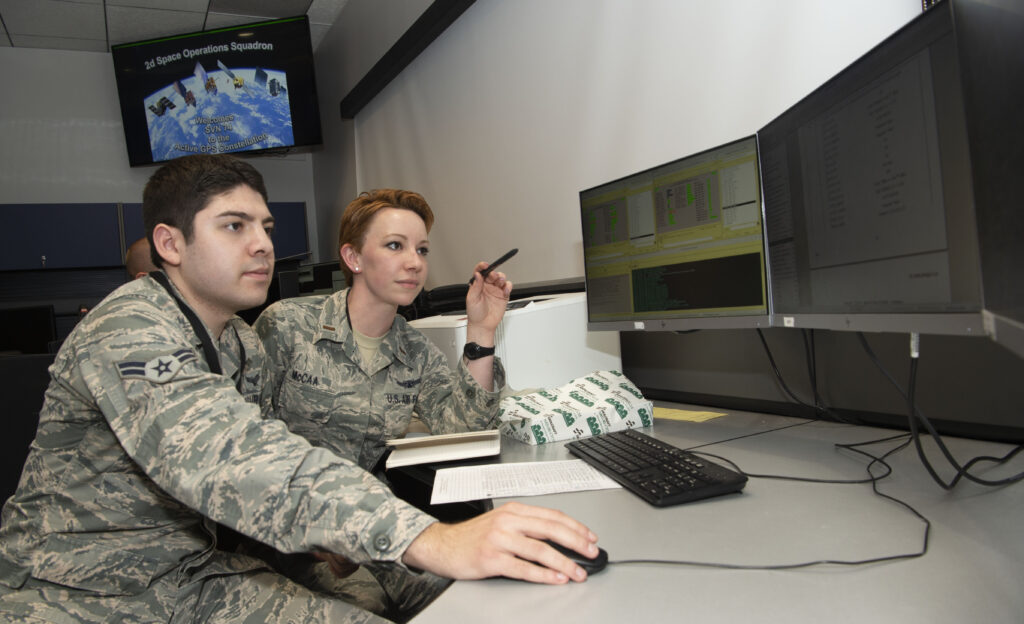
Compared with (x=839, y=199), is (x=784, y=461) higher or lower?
lower

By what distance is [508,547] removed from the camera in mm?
706

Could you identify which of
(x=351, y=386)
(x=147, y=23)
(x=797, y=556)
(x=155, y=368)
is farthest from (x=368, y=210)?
(x=147, y=23)

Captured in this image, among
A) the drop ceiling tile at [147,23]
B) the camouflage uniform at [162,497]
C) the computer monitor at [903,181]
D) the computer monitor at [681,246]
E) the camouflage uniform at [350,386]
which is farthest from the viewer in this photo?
the drop ceiling tile at [147,23]

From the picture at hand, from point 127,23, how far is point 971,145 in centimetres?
514

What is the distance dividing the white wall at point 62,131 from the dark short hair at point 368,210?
3992 mm

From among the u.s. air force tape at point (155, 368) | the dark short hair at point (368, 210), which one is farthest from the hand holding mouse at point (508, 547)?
the dark short hair at point (368, 210)

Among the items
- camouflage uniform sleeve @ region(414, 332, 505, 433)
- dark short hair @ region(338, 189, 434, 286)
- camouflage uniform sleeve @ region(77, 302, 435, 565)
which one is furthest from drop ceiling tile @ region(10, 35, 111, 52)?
camouflage uniform sleeve @ region(77, 302, 435, 565)

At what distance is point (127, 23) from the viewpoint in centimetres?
433

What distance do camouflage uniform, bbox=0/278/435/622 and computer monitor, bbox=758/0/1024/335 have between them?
26.5 inches

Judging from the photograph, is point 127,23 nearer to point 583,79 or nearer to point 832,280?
point 583,79

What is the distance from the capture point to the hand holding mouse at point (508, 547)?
0.69 metres

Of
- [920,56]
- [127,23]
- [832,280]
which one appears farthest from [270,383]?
[127,23]

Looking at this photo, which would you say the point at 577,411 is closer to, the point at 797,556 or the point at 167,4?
the point at 797,556

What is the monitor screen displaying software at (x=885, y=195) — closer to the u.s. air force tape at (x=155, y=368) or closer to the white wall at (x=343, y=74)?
the u.s. air force tape at (x=155, y=368)
